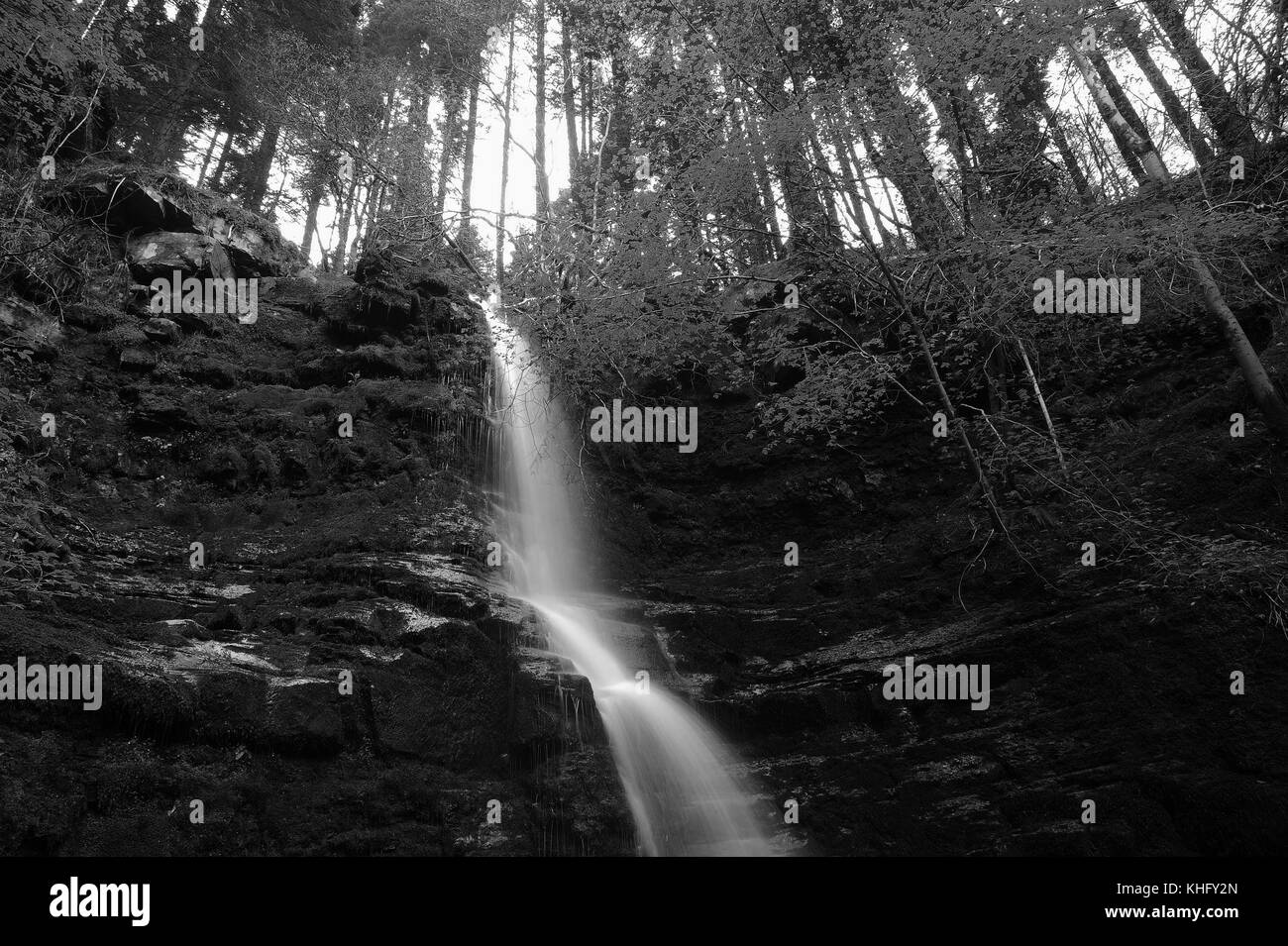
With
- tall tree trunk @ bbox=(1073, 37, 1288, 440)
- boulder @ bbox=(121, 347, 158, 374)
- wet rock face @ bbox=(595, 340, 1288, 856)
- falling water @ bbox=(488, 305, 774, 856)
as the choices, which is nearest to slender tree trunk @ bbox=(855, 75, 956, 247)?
tall tree trunk @ bbox=(1073, 37, 1288, 440)

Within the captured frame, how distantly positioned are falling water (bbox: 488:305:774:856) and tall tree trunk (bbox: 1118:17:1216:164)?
9.26 metres

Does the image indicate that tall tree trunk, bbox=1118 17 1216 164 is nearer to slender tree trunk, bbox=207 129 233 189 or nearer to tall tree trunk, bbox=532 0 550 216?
tall tree trunk, bbox=532 0 550 216

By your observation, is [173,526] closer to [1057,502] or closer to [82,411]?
[82,411]

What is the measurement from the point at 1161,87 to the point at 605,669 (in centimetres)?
1110

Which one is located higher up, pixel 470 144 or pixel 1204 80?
pixel 470 144

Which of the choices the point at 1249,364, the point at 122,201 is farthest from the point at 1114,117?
the point at 122,201

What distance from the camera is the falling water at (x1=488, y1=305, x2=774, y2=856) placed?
634 centimetres

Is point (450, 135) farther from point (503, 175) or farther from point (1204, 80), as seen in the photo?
point (1204, 80)

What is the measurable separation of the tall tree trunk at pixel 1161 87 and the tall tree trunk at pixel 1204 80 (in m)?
0.27

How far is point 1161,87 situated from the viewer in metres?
9.81

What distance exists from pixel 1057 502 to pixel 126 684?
9203 millimetres
